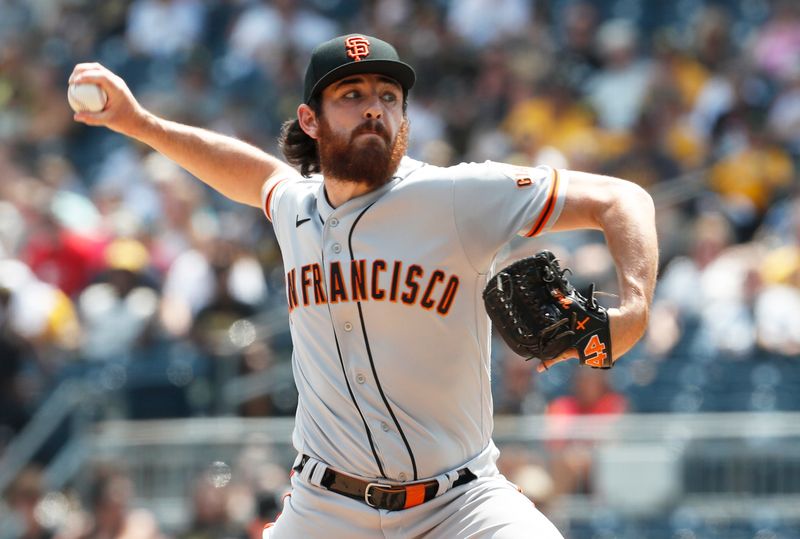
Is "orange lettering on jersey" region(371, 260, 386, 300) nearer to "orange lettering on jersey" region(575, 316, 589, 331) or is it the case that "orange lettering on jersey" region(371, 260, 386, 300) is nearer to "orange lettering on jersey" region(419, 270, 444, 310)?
"orange lettering on jersey" region(419, 270, 444, 310)

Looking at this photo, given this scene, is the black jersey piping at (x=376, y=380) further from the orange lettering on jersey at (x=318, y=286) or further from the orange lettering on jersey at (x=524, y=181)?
the orange lettering on jersey at (x=524, y=181)

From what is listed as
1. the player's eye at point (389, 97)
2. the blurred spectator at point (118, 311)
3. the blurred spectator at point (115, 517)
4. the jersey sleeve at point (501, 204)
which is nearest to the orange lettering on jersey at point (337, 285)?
the jersey sleeve at point (501, 204)

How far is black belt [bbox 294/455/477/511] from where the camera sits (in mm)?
3990

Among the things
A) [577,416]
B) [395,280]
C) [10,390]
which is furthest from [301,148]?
[10,390]

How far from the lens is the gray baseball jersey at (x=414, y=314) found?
3980 mm

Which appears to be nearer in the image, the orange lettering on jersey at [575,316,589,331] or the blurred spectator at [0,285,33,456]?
the orange lettering on jersey at [575,316,589,331]

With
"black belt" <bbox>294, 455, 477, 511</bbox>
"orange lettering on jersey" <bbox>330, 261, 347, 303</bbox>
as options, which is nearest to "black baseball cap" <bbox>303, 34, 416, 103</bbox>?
"orange lettering on jersey" <bbox>330, 261, 347, 303</bbox>

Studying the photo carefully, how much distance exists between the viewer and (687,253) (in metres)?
9.22

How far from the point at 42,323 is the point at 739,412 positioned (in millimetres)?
4705

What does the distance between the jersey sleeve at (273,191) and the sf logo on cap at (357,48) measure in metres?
0.61

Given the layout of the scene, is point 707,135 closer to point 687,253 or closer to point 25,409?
point 687,253

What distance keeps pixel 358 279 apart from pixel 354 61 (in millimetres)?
615

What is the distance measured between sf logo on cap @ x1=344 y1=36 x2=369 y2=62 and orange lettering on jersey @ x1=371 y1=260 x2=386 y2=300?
0.58 metres

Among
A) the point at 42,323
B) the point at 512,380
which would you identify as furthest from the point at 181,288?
the point at 512,380
